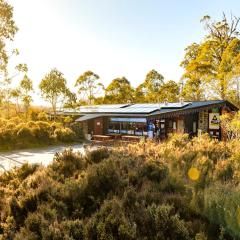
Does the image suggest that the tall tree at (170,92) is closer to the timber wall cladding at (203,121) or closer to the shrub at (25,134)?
the timber wall cladding at (203,121)

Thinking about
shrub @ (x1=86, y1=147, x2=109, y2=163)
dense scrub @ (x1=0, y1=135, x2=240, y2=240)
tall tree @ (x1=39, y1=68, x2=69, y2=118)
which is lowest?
dense scrub @ (x1=0, y1=135, x2=240, y2=240)

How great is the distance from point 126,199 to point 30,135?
61.0ft

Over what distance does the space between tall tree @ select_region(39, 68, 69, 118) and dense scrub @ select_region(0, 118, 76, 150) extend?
19.1 feet

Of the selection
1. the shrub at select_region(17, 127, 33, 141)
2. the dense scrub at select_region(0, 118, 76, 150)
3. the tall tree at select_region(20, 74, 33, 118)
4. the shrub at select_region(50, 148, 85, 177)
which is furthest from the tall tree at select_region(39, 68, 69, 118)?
the shrub at select_region(50, 148, 85, 177)

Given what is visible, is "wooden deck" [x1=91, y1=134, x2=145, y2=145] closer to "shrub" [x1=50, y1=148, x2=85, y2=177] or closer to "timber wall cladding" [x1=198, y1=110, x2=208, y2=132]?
"timber wall cladding" [x1=198, y1=110, x2=208, y2=132]

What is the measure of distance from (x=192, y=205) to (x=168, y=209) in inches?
30.3

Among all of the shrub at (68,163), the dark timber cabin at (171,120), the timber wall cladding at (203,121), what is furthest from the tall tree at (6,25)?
the timber wall cladding at (203,121)

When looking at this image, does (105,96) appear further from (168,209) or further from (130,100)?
(168,209)

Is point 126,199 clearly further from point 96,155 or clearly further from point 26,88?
point 26,88

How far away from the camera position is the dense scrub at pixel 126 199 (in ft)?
17.3

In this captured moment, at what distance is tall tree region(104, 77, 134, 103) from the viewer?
151ft

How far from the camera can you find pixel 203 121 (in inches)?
1046

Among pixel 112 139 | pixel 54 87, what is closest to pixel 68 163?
pixel 112 139

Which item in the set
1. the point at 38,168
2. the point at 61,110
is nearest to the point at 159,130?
the point at 61,110
